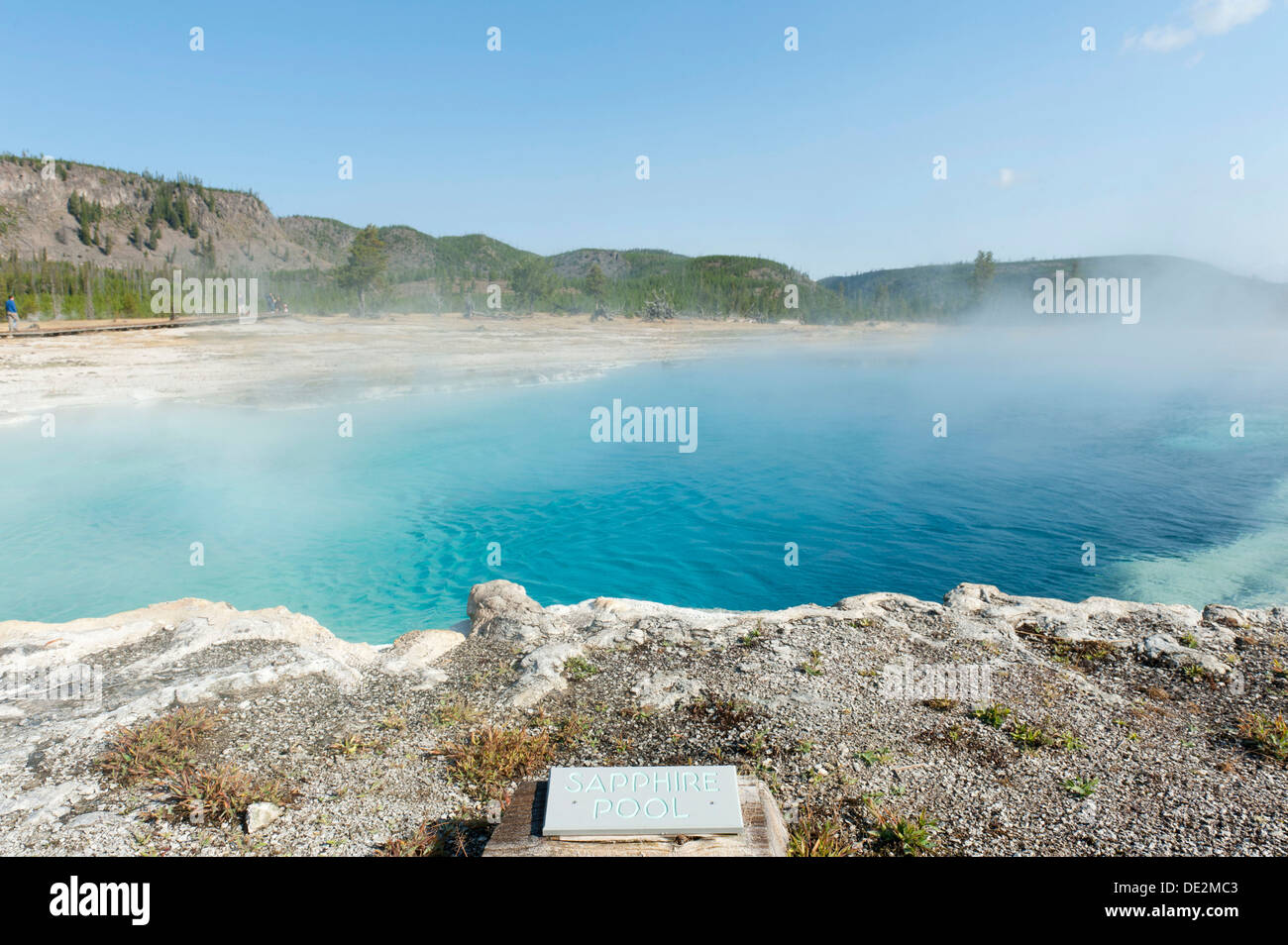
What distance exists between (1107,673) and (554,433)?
16577 millimetres

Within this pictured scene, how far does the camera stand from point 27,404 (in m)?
17.9

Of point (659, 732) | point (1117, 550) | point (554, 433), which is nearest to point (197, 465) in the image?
point (554, 433)

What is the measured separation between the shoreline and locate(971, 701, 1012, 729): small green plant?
21.4 metres

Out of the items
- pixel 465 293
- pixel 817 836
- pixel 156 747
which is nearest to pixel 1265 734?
pixel 817 836

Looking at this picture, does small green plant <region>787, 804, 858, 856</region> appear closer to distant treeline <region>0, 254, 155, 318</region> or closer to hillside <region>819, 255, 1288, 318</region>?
distant treeline <region>0, 254, 155, 318</region>

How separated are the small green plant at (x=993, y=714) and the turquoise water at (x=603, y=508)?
4.84m

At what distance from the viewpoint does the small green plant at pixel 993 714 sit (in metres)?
5.00

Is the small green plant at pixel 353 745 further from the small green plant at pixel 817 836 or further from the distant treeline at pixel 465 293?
the distant treeline at pixel 465 293

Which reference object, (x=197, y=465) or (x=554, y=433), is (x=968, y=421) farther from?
(x=197, y=465)

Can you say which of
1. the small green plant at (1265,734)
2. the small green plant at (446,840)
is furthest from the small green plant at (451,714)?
the small green plant at (1265,734)

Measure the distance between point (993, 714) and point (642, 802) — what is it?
3276 mm

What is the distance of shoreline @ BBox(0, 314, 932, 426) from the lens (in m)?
20.2

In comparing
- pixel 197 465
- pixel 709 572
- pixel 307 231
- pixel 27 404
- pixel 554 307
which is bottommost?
pixel 709 572

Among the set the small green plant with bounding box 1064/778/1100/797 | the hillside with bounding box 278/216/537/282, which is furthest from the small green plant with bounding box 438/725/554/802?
the hillside with bounding box 278/216/537/282
